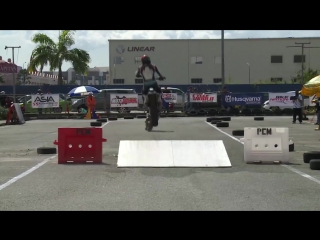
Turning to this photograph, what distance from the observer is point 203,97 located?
1586 inches

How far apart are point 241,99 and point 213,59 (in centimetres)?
356

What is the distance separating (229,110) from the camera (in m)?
39.6

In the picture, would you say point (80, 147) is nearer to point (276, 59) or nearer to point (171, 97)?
point (171, 97)

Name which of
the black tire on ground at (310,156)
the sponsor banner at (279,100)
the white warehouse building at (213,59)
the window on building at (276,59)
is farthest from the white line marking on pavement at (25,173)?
the window on building at (276,59)

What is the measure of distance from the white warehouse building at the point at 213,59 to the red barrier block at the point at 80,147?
25.8 ft

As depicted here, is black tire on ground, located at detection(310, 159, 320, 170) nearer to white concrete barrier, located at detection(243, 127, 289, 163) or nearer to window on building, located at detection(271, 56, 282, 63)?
white concrete barrier, located at detection(243, 127, 289, 163)

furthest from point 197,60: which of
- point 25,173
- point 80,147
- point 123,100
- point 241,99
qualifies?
point 25,173

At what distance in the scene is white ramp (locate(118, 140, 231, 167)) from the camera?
1347cm

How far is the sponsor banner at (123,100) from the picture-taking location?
39.8 metres

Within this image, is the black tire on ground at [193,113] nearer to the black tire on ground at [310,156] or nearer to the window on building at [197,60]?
the window on building at [197,60]
